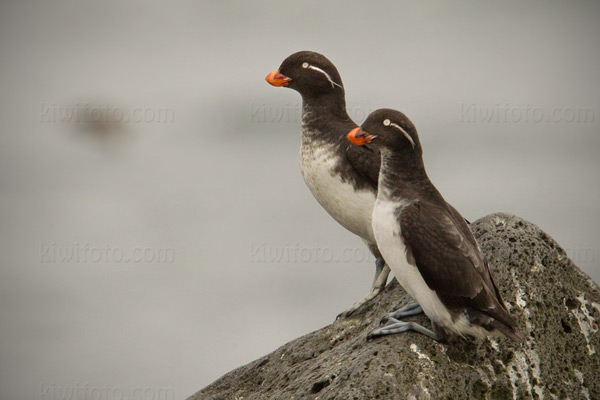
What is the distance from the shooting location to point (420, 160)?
712cm

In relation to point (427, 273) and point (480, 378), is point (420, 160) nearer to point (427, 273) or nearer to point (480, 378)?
point (427, 273)

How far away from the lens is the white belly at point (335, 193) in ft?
28.7

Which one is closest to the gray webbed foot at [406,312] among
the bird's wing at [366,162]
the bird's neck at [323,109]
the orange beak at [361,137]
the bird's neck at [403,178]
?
the bird's neck at [403,178]

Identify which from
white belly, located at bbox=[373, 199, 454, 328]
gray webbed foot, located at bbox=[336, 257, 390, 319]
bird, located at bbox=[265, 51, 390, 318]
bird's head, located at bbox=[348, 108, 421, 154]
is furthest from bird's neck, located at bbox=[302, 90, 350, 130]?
white belly, located at bbox=[373, 199, 454, 328]

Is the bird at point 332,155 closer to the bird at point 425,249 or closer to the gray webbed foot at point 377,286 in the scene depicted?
the gray webbed foot at point 377,286

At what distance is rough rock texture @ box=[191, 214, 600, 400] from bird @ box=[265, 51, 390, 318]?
2.78 ft

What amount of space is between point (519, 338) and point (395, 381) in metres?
0.98

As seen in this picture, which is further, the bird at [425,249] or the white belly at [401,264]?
the white belly at [401,264]

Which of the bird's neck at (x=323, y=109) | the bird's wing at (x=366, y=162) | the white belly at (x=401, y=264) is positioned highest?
the bird's neck at (x=323, y=109)

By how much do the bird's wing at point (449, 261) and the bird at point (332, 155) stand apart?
189 centimetres

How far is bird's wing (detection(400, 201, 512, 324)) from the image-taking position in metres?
6.61

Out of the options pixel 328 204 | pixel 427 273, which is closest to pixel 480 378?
pixel 427 273

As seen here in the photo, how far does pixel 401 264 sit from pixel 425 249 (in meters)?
0.28

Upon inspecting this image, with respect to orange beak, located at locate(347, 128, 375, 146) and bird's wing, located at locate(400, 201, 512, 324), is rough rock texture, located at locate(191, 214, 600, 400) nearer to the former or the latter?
bird's wing, located at locate(400, 201, 512, 324)
